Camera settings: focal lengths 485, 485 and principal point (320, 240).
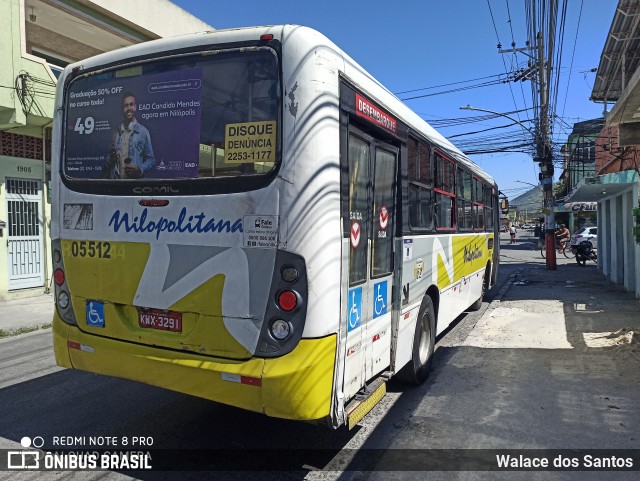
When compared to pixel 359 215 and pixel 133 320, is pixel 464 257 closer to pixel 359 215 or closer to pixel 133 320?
pixel 359 215

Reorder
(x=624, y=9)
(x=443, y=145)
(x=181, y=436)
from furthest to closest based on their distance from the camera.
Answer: (x=624, y=9) → (x=443, y=145) → (x=181, y=436)

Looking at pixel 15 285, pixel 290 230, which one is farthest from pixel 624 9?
pixel 15 285

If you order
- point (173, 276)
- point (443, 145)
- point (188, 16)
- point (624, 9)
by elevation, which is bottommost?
point (173, 276)

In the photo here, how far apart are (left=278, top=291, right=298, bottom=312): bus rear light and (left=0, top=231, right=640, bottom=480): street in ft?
4.27

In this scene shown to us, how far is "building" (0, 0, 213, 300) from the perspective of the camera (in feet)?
35.1

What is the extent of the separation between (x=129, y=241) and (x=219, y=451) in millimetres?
1797

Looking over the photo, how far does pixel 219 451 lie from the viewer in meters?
3.85

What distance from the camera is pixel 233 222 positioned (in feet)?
10.8

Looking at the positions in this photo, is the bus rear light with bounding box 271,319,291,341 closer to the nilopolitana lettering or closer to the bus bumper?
the bus bumper

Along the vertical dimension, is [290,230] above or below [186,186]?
below

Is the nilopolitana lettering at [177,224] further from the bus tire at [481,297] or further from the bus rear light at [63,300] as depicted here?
the bus tire at [481,297]

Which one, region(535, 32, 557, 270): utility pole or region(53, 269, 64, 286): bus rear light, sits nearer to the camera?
region(53, 269, 64, 286): bus rear light

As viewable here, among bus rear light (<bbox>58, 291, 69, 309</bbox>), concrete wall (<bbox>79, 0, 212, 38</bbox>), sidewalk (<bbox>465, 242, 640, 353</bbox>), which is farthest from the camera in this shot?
concrete wall (<bbox>79, 0, 212, 38</bbox>)

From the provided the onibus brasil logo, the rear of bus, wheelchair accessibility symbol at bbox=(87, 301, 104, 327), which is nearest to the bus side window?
the rear of bus
